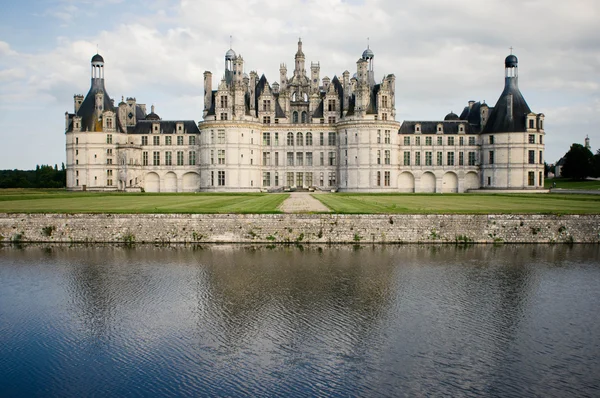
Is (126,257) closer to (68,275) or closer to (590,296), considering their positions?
(68,275)

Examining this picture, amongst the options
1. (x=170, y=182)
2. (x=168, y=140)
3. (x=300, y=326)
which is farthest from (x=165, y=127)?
(x=300, y=326)

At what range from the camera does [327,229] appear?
108 feet

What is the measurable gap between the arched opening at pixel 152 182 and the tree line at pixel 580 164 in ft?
237

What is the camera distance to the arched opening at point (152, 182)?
75.3 meters

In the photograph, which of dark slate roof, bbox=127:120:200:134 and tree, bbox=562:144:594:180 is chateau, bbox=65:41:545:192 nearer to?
dark slate roof, bbox=127:120:200:134

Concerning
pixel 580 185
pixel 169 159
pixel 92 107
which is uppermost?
pixel 92 107

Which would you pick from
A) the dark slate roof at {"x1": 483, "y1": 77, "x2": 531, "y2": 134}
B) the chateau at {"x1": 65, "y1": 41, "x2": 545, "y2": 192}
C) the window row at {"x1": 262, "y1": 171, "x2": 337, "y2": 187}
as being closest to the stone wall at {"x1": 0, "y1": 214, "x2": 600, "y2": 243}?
the chateau at {"x1": 65, "y1": 41, "x2": 545, "y2": 192}

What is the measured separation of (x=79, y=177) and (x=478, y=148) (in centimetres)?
5272

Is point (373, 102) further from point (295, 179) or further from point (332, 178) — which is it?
point (295, 179)

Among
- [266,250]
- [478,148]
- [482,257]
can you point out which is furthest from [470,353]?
[478,148]

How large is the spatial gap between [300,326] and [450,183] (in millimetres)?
61539

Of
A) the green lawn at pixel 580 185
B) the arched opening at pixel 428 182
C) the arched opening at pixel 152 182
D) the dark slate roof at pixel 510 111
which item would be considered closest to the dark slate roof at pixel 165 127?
the arched opening at pixel 152 182

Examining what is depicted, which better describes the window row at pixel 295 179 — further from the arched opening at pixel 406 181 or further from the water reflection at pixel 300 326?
the water reflection at pixel 300 326

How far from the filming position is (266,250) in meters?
30.3
